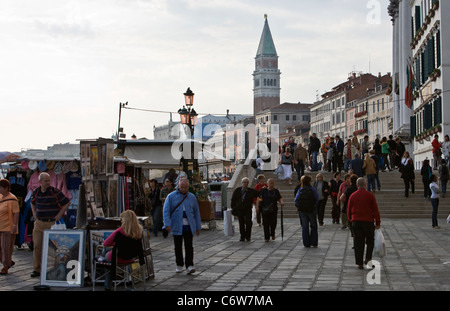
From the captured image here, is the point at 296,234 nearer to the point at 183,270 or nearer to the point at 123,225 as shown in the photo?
the point at 183,270

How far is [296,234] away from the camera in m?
21.2

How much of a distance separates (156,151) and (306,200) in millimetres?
12579

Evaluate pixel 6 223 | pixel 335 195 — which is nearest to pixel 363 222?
pixel 6 223

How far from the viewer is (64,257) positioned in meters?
11.3

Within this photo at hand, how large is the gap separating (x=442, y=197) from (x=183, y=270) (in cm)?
1790

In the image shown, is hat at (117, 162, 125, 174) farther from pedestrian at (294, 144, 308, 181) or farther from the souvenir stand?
pedestrian at (294, 144, 308, 181)

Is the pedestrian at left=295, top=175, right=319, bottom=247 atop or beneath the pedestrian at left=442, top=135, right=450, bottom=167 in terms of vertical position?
beneath

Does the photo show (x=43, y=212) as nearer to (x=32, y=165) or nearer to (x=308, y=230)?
(x=32, y=165)

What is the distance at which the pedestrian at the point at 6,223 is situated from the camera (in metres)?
13.0

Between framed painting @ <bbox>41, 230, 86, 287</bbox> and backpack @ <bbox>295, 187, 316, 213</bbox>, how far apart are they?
683cm

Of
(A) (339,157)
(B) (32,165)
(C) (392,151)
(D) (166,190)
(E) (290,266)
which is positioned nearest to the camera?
(E) (290,266)

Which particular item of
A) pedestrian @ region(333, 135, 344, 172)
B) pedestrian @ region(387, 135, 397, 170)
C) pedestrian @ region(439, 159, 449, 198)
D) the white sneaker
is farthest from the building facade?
the white sneaker

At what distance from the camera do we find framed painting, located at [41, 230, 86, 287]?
36.9 ft
